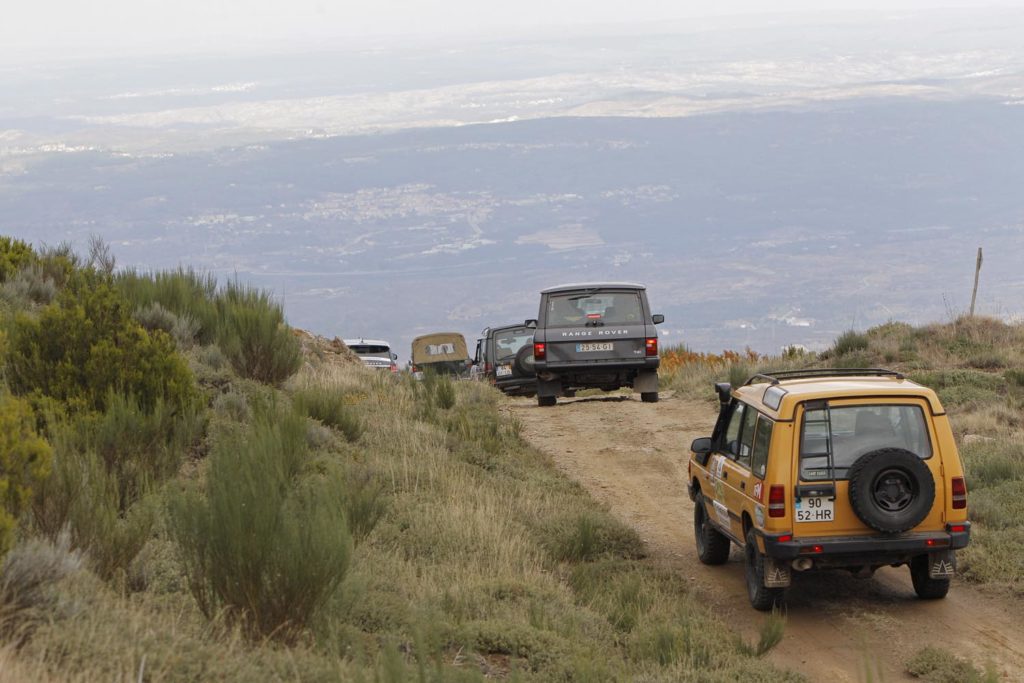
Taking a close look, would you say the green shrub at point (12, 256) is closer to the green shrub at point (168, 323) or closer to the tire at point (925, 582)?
the green shrub at point (168, 323)

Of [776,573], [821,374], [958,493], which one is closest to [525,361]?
[821,374]

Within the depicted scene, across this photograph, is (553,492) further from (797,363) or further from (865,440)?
(797,363)

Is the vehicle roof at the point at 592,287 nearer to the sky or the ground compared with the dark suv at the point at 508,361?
nearer to the sky

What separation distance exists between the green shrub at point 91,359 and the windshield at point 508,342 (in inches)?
582

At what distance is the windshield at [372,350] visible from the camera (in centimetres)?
3575

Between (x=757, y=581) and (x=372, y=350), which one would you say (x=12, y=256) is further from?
(x=372, y=350)

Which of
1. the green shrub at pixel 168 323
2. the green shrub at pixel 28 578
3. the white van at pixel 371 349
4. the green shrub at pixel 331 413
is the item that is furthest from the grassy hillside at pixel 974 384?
the green shrub at pixel 168 323

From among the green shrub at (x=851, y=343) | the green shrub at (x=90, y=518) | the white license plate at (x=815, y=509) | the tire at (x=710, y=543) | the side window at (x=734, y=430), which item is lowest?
the green shrub at (x=851, y=343)

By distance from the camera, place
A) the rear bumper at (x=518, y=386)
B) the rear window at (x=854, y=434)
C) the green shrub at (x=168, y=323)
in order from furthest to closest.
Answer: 1. the rear bumper at (x=518, y=386)
2. the green shrub at (x=168, y=323)
3. the rear window at (x=854, y=434)

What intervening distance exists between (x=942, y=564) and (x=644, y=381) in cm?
1202

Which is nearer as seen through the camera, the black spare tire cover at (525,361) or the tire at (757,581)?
the tire at (757,581)

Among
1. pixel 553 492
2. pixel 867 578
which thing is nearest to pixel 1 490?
pixel 867 578

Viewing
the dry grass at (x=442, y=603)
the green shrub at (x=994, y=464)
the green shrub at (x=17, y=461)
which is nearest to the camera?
the dry grass at (x=442, y=603)

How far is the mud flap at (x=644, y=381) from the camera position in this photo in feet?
69.7
